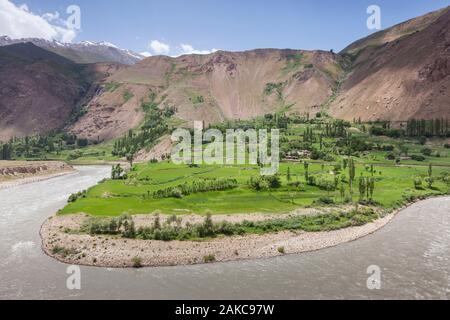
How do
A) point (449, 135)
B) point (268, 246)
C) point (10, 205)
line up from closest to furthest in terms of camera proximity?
point (268, 246) < point (10, 205) < point (449, 135)

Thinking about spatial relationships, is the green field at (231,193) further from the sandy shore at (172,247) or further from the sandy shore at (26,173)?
the sandy shore at (26,173)

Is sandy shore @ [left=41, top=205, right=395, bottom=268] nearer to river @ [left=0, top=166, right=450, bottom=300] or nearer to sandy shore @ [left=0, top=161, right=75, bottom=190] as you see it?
river @ [left=0, top=166, right=450, bottom=300]

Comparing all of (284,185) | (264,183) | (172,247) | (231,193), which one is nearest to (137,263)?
(172,247)

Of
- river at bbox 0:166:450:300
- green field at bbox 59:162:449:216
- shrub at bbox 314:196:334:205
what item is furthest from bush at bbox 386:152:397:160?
river at bbox 0:166:450:300

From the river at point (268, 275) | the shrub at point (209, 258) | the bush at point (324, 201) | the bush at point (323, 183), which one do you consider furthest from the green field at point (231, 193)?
the river at point (268, 275)

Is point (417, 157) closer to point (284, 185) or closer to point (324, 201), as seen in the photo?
point (284, 185)
